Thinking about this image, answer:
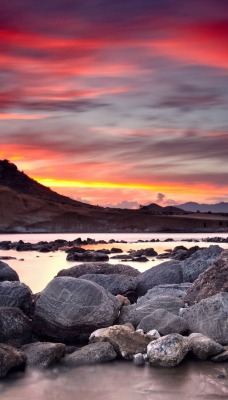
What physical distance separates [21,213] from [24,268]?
10533cm

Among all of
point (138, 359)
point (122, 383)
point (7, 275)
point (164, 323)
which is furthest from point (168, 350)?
point (7, 275)

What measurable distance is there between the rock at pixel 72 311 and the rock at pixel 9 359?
2189 mm

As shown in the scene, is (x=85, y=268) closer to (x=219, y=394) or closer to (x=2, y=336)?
(x=2, y=336)

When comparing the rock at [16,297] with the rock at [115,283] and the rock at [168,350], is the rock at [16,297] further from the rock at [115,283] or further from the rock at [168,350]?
the rock at [168,350]

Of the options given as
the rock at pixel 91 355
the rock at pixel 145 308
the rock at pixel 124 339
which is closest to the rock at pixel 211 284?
the rock at pixel 145 308

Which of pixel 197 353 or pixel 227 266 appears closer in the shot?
pixel 197 353

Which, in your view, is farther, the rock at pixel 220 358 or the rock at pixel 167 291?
the rock at pixel 167 291

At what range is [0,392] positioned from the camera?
9.94m

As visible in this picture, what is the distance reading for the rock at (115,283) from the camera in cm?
1873

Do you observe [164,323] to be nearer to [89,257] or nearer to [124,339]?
[124,339]

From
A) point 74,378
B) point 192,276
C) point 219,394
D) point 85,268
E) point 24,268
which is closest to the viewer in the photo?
point 219,394

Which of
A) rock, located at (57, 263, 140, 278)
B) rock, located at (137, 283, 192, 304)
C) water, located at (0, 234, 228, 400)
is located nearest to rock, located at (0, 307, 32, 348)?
water, located at (0, 234, 228, 400)

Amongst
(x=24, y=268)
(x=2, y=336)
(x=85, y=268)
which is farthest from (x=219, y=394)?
(x=24, y=268)

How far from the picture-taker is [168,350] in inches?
455
